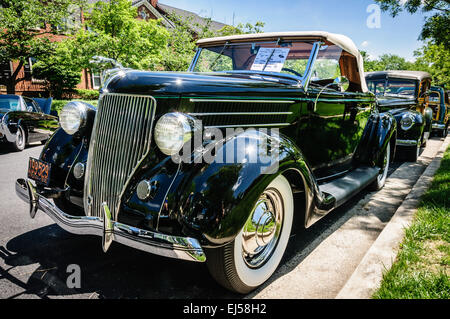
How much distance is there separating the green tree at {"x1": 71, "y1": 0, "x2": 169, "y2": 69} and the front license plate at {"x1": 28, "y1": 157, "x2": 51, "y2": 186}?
1230 centimetres

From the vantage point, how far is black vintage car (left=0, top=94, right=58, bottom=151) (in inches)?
263

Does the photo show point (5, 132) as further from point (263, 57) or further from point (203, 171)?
point (203, 171)

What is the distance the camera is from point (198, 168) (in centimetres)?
179

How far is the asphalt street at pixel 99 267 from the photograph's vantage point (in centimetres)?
201

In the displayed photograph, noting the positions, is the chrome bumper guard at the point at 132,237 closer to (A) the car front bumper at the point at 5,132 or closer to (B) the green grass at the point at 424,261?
(B) the green grass at the point at 424,261

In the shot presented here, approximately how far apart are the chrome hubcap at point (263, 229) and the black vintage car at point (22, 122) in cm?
687

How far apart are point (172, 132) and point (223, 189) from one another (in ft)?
1.53

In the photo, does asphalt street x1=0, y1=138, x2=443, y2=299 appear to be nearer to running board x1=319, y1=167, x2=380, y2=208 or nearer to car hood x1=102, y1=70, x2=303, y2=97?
running board x1=319, y1=167, x2=380, y2=208

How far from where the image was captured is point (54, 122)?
770 centimetres

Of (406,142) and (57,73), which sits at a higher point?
(57,73)

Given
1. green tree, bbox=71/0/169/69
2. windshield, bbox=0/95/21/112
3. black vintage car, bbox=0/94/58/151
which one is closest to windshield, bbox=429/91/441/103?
green tree, bbox=71/0/169/69

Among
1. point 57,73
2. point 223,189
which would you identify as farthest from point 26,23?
point 223,189

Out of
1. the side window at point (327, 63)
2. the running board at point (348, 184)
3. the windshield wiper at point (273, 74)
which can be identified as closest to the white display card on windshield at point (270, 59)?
the windshield wiper at point (273, 74)

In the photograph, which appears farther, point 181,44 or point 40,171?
point 181,44
